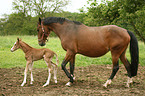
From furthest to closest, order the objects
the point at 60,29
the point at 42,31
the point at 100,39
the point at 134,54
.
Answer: the point at 42,31 < the point at 60,29 < the point at 134,54 < the point at 100,39

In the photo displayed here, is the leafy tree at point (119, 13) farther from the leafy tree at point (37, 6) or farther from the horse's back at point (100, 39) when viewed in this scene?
the leafy tree at point (37, 6)

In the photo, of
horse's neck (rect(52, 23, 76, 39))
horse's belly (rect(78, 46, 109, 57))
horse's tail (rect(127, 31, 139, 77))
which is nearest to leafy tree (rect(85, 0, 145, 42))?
horse's tail (rect(127, 31, 139, 77))

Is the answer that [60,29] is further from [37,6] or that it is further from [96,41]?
[37,6]

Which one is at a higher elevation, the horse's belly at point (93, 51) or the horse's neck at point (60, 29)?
the horse's neck at point (60, 29)

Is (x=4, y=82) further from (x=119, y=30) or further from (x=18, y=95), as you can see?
(x=119, y=30)

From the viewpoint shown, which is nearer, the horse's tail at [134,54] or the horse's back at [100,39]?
the horse's back at [100,39]

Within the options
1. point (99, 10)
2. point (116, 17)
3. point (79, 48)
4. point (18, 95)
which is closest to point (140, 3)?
point (116, 17)

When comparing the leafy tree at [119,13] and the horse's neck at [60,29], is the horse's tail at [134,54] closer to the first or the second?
the horse's neck at [60,29]

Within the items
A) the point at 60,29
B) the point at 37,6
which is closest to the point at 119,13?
the point at 60,29

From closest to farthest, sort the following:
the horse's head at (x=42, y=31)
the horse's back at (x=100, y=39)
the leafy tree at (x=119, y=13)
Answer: the horse's back at (x=100, y=39) → the horse's head at (x=42, y=31) → the leafy tree at (x=119, y=13)

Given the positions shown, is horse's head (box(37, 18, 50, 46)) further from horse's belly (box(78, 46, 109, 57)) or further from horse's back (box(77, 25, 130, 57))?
horse's belly (box(78, 46, 109, 57))

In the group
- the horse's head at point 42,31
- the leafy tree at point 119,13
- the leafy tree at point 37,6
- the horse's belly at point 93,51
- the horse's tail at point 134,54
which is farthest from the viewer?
the leafy tree at point 37,6

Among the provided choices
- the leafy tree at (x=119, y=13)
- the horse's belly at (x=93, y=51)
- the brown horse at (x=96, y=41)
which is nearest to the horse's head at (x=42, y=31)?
the brown horse at (x=96, y=41)

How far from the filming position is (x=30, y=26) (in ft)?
118
